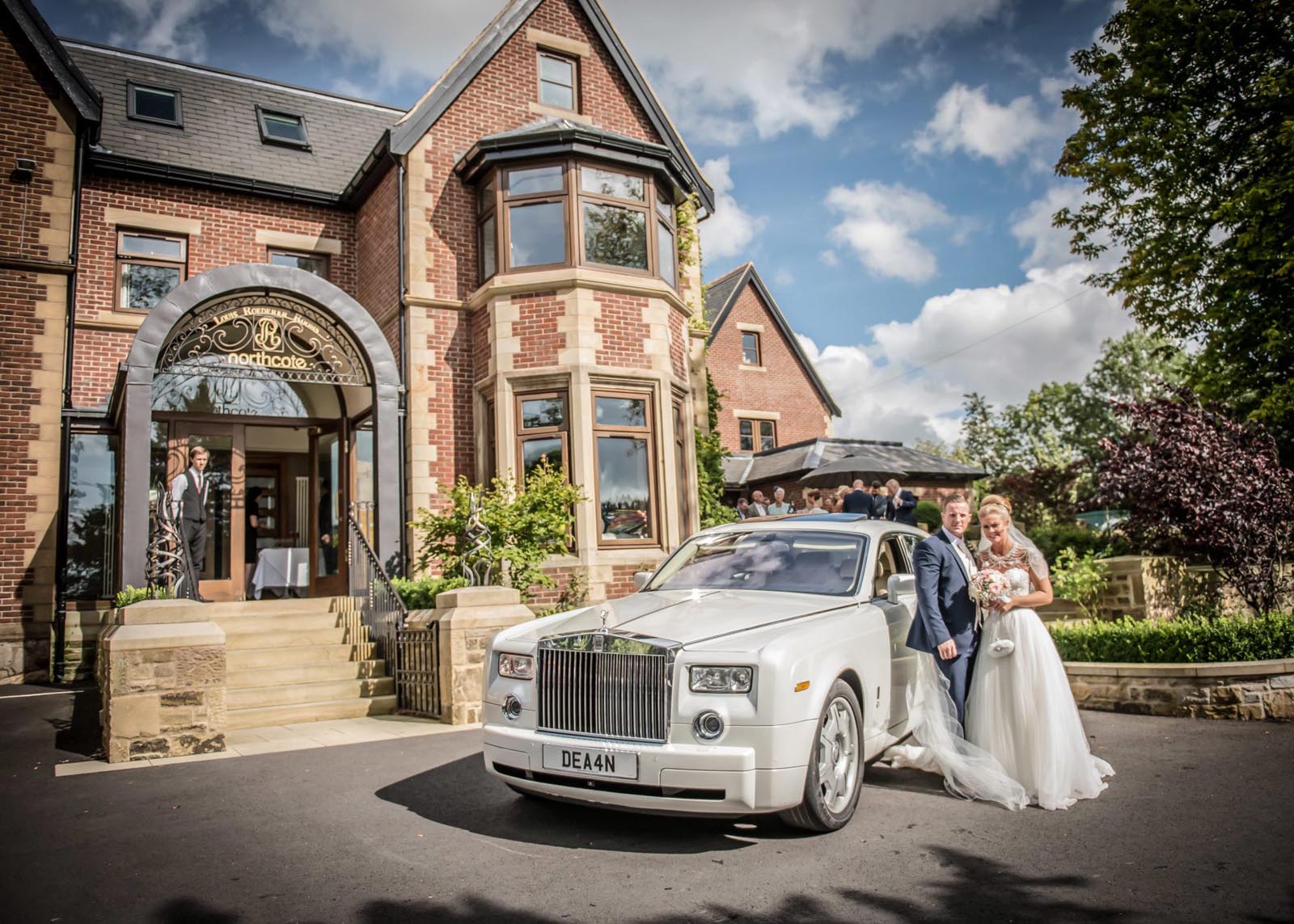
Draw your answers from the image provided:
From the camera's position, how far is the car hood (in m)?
4.56

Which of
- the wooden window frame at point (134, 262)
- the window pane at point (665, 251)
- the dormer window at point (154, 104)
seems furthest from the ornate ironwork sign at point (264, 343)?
the dormer window at point (154, 104)

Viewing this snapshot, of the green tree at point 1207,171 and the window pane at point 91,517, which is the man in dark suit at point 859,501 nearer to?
the green tree at point 1207,171

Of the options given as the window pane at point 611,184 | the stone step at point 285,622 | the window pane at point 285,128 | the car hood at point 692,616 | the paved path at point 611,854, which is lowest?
the paved path at point 611,854

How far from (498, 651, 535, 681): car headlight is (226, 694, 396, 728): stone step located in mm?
4640

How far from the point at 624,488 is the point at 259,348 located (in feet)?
17.4

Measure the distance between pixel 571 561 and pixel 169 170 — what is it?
9.39 meters

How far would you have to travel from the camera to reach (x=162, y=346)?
10.6m

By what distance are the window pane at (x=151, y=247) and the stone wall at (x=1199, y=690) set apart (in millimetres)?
14816

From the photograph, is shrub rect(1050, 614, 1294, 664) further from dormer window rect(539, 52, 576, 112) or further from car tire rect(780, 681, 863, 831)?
dormer window rect(539, 52, 576, 112)

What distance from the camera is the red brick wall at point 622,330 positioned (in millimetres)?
13125

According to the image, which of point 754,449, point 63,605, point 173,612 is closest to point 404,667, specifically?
point 173,612

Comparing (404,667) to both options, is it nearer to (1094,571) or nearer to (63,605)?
(63,605)

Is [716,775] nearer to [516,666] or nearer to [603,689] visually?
[603,689]

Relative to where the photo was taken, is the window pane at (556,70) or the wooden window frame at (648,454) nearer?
the wooden window frame at (648,454)
